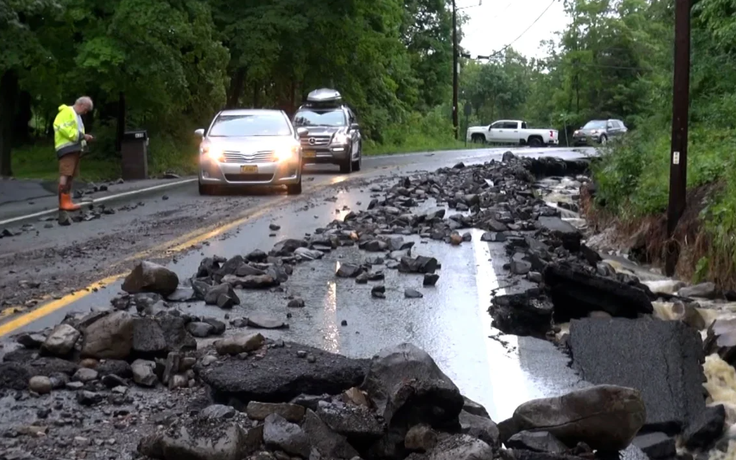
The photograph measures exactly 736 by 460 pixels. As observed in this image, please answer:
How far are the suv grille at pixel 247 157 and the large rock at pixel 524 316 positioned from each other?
1182cm

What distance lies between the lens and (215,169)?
19.5 metres

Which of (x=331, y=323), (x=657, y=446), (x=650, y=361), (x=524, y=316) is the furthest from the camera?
(x=524, y=316)

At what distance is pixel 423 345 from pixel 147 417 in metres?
2.51

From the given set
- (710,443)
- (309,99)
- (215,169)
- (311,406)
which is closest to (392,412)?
(311,406)

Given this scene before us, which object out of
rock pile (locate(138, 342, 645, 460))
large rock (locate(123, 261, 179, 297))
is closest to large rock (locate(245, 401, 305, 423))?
rock pile (locate(138, 342, 645, 460))

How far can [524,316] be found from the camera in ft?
26.8

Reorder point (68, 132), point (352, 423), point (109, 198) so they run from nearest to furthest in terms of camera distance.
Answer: point (352, 423) → point (68, 132) → point (109, 198)

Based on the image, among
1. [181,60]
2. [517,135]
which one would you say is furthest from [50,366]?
[517,135]

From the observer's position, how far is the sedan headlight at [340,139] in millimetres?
27562

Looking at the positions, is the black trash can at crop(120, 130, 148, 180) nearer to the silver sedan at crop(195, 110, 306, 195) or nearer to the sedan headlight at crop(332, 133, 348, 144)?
the sedan headlight at crop(332, 133, 348, 144)

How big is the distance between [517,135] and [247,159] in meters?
48.5

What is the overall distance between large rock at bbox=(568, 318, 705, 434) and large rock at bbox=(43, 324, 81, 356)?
3.38 m

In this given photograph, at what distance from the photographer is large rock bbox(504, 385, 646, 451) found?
17.5 ft

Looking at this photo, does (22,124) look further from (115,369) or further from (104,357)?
(115,369)
